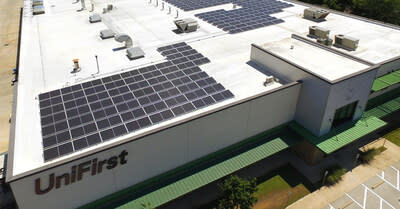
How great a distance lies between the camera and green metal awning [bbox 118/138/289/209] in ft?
67.7

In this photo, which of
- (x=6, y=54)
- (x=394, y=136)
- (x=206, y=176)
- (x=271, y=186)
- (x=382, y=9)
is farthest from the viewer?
(x=382, y=9)

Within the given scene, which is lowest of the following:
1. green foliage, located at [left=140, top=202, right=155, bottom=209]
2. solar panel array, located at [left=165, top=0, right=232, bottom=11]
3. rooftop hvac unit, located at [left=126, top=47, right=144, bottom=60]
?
green foliage, located at [left=140, top=202, right=155, bottom=209]

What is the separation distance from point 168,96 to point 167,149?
15.9 feet

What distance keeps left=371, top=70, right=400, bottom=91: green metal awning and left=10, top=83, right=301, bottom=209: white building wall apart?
9.77 m

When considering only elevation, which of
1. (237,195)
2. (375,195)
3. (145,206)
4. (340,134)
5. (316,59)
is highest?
(316,59)

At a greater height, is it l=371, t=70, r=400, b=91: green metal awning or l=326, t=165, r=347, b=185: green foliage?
l=371, t=70, r=400, b=91: green metal awning

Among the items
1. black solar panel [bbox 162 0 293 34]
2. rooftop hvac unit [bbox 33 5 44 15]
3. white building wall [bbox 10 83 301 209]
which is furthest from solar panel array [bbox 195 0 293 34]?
A: rooftop hvac unit [bbox 33 5 44 15]

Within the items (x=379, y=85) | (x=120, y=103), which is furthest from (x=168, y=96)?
(x=379, y=85)

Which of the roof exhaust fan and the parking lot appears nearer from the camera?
the parking lot

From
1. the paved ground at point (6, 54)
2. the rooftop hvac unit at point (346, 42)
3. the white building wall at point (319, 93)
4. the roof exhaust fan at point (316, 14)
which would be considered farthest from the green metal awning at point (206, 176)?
the roof exhaust fan at point (316, 14)

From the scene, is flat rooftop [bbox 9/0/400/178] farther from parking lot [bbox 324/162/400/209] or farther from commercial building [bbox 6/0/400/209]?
parking lot [bbox 324/162/400/209]

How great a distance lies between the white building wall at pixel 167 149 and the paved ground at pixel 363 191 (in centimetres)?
750

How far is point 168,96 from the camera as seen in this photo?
23.8 m

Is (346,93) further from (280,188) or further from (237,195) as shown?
(237,195)
